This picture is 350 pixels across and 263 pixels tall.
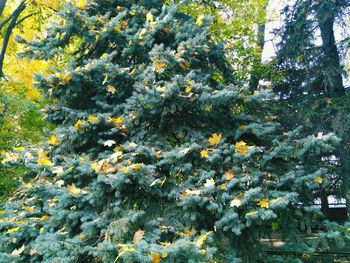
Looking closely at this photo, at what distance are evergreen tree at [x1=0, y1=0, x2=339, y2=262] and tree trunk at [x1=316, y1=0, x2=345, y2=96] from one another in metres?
5.02

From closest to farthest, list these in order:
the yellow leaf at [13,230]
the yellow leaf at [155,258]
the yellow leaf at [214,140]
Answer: the yellow leaf at [155,258] → the yellow leaf at [13,230] → the yellow leaf at [214,140]

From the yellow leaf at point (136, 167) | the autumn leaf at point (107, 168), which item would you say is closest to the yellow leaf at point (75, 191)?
the autumn leaf at point (107, 168)

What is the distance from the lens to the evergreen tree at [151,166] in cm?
290

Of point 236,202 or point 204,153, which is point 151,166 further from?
point 236,202

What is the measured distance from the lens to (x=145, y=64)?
4.08m

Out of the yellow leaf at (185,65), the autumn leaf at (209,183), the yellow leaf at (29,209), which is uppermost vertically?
the yellow leaf at (185,65)

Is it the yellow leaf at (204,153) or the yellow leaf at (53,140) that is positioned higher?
the yellow leaf at (53,140)

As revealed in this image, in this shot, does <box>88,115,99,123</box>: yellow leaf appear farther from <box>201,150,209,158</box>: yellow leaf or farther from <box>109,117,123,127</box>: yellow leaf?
<box>201,150,209,158</box>: yellow leaf

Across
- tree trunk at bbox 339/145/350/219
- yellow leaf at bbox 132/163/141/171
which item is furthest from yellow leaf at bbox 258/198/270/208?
tree trunk at bbox 339/145/350/219

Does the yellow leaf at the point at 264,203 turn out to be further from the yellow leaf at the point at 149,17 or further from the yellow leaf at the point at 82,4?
the yellow leaf at the point at 82,4

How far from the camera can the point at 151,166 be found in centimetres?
299

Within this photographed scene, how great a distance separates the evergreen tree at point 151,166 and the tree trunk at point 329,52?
5020 millimetres

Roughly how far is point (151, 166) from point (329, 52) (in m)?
7.34

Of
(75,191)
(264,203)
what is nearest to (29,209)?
(75,191)
